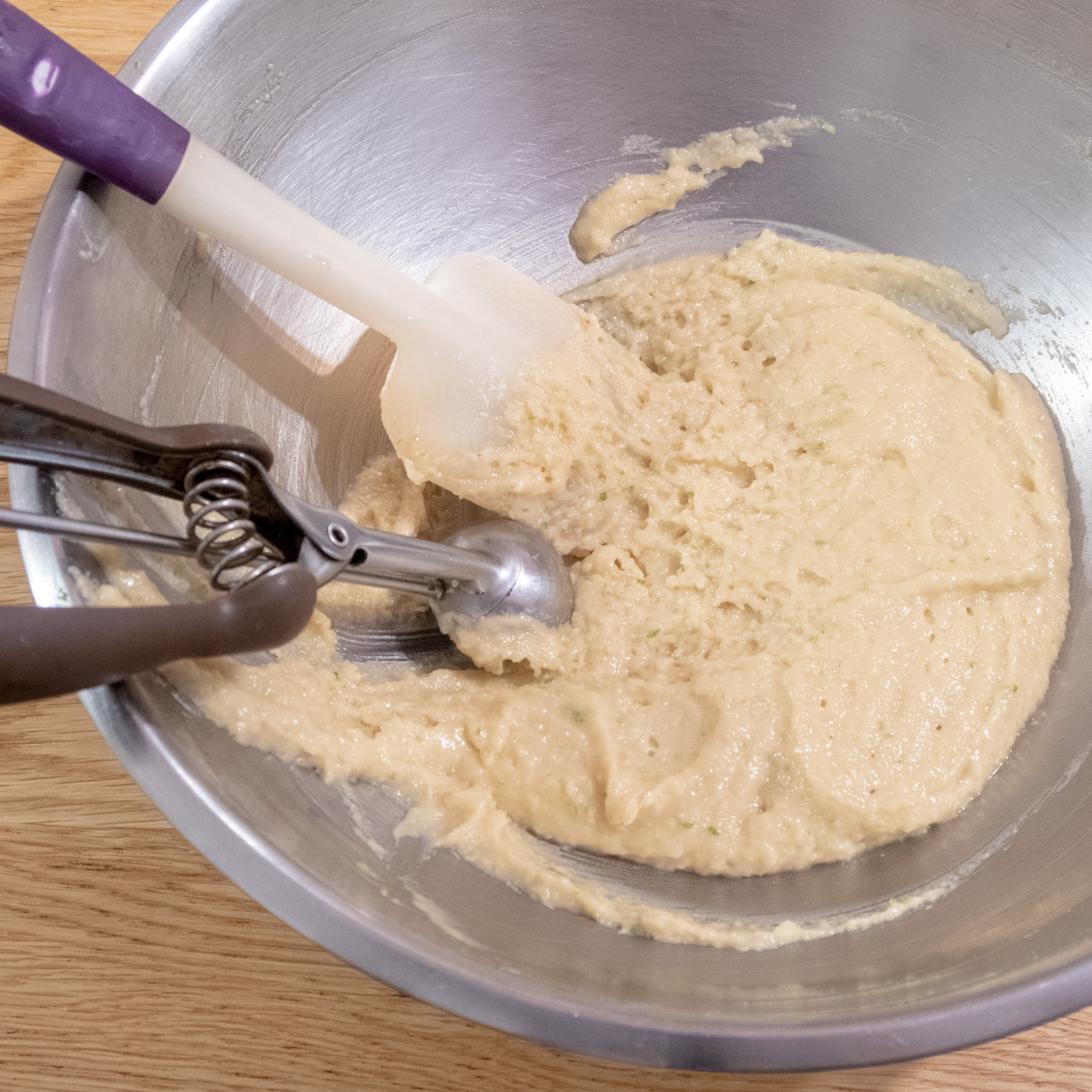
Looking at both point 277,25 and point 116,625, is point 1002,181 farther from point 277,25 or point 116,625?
point 116,625

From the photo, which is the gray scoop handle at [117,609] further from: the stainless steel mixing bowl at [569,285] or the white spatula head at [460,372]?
the white spatula head at [460,372]

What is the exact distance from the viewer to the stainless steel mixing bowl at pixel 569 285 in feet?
2.95

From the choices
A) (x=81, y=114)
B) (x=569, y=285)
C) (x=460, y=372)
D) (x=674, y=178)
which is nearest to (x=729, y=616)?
(x=460, y=372)

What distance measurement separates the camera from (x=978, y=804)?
4.22ft

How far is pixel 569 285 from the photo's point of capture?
5.37 ft

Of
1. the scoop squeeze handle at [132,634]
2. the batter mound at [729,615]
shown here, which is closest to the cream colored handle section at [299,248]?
the batter mound at [729,615]

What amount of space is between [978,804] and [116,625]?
1.19m

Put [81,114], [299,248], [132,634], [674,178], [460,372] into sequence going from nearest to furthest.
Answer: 1. [132,634]
2. [81,114]
3. [299,248]
4. [460,372]
5. [674,178]

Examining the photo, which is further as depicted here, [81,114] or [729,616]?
[729,616]

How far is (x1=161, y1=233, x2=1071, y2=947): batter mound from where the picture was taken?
118 cm

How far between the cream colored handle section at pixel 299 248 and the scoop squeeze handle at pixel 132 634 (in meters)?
0.47

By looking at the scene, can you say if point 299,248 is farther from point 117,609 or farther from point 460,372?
point 117,609

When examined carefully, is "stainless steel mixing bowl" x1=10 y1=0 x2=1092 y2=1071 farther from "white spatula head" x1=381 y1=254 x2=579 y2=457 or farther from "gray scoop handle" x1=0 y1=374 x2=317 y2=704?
"white spatula head" x1=381 y1=254 x2=579 y2=457

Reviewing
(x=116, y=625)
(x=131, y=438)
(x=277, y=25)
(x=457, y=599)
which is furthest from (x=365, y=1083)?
(x=277, y=25)
